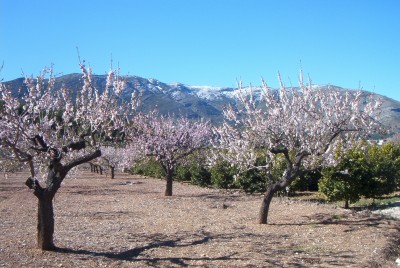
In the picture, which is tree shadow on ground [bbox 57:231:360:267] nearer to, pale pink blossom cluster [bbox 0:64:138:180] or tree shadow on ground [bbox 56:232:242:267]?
tree shadow on ground [bbox 56:232:242:267]

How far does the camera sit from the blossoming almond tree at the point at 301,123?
10.6 m

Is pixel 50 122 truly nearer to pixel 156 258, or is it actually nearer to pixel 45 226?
pixel 45 226

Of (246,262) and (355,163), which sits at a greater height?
(355,163)

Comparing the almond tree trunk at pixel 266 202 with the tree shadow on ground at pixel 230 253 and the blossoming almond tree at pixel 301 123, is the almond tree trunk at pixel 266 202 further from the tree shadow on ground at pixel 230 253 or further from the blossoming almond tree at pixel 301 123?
the tree shadow on ground at pixel 230 253

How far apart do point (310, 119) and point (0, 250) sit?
26.7ft

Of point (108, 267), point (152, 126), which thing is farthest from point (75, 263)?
point (152, 126)

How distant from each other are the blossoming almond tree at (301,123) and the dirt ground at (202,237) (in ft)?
5.14

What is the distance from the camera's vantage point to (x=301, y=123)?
36.4 feet

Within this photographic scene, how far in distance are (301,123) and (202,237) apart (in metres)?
4.06

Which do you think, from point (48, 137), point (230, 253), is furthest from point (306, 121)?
point (48, 137)

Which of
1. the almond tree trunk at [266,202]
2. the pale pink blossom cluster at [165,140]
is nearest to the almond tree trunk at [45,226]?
the almond tree trunk at [266,202]

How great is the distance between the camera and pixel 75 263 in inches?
287

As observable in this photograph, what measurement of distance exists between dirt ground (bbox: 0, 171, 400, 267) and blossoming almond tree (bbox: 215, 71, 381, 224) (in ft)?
5.14

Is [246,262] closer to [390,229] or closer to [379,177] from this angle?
[390,229]
